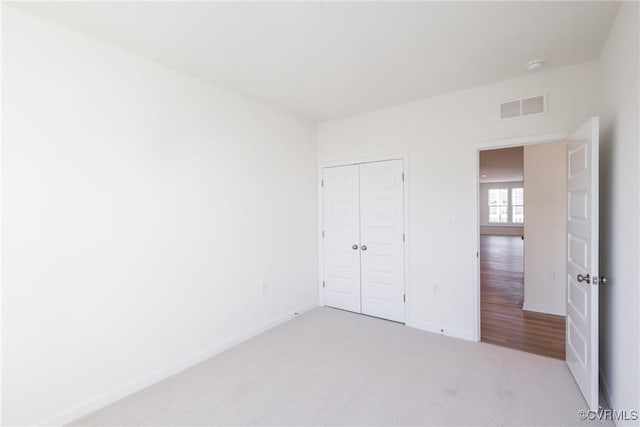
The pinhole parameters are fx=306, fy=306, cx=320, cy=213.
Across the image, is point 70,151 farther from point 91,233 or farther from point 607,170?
point 607,170

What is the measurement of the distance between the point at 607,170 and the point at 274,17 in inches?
104

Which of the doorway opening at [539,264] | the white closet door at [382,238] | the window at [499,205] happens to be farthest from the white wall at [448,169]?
the window at [499,205]

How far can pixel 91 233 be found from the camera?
225 cm

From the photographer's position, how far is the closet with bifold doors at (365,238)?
390 centimetres

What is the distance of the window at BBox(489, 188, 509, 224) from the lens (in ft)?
47.5

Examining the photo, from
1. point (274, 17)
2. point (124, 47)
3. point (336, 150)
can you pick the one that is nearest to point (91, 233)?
point (124, 47)

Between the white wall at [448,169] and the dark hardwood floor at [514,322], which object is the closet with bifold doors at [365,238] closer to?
the white wall at [448,169]

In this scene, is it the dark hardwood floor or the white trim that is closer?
the white trim

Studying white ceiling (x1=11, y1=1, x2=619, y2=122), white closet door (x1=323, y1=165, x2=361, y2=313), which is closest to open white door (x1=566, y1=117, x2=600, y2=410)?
white ceiling (x1=11, y1=1, x2=619, y2=122)

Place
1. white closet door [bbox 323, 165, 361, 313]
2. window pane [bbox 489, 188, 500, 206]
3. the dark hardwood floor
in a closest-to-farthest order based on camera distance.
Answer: the dark hardwood floor
white closet door [bbox 323, 165, 361, 313]
window pane [bbox 489, 188, 500, 206]

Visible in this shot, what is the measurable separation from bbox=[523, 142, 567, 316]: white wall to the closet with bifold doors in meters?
1.86

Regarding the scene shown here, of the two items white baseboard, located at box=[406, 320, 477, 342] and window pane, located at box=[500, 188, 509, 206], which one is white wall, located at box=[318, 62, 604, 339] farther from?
window pane, located at box=[500, 188, 509, 206]

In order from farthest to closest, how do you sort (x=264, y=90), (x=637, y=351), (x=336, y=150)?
1. (x=336, y=150)
2. (x=264, y=90)
3. (x=637, y=351)

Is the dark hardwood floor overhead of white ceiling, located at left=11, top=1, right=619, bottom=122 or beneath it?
beneath
